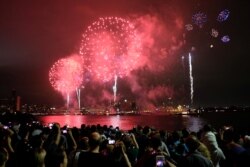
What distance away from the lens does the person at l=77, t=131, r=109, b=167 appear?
556cm

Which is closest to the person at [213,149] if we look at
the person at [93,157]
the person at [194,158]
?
the person at [194,158]

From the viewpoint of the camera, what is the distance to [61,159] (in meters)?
6.52

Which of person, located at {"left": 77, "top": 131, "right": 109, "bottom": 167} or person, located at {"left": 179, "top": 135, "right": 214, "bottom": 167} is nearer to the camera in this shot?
person, located at {"left": 77, "top": 131, "right": 109, "bottom": 167}

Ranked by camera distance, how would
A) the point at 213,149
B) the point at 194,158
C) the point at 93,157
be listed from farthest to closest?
the point at 213,149 → the point at 194,158 → the point at 93,157

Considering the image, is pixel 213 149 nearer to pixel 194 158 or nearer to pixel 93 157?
pixel 194 158

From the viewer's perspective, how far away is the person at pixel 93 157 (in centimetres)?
556

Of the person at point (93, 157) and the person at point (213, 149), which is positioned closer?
the person at point (93, 157)

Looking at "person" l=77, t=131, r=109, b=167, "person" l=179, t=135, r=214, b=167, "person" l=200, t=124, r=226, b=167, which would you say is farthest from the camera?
"person" l=200, t=124, r=226, b=167

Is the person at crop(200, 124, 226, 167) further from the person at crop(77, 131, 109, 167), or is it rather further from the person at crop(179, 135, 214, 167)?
the person at crop(77, 131, 109, 167)

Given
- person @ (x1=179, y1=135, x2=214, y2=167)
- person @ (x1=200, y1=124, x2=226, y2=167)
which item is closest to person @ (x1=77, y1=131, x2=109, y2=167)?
person @ (x1=179, y1=135, x2=214, y2=167)

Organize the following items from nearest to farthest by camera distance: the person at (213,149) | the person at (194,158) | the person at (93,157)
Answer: the person at (93,157)
the person at (194,158)
the person at (213,149)

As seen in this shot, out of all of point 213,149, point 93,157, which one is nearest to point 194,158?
point 93,157

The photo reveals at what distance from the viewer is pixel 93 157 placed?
568 centimetres

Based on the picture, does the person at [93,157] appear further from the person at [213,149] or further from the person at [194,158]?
the person at [213,149]
